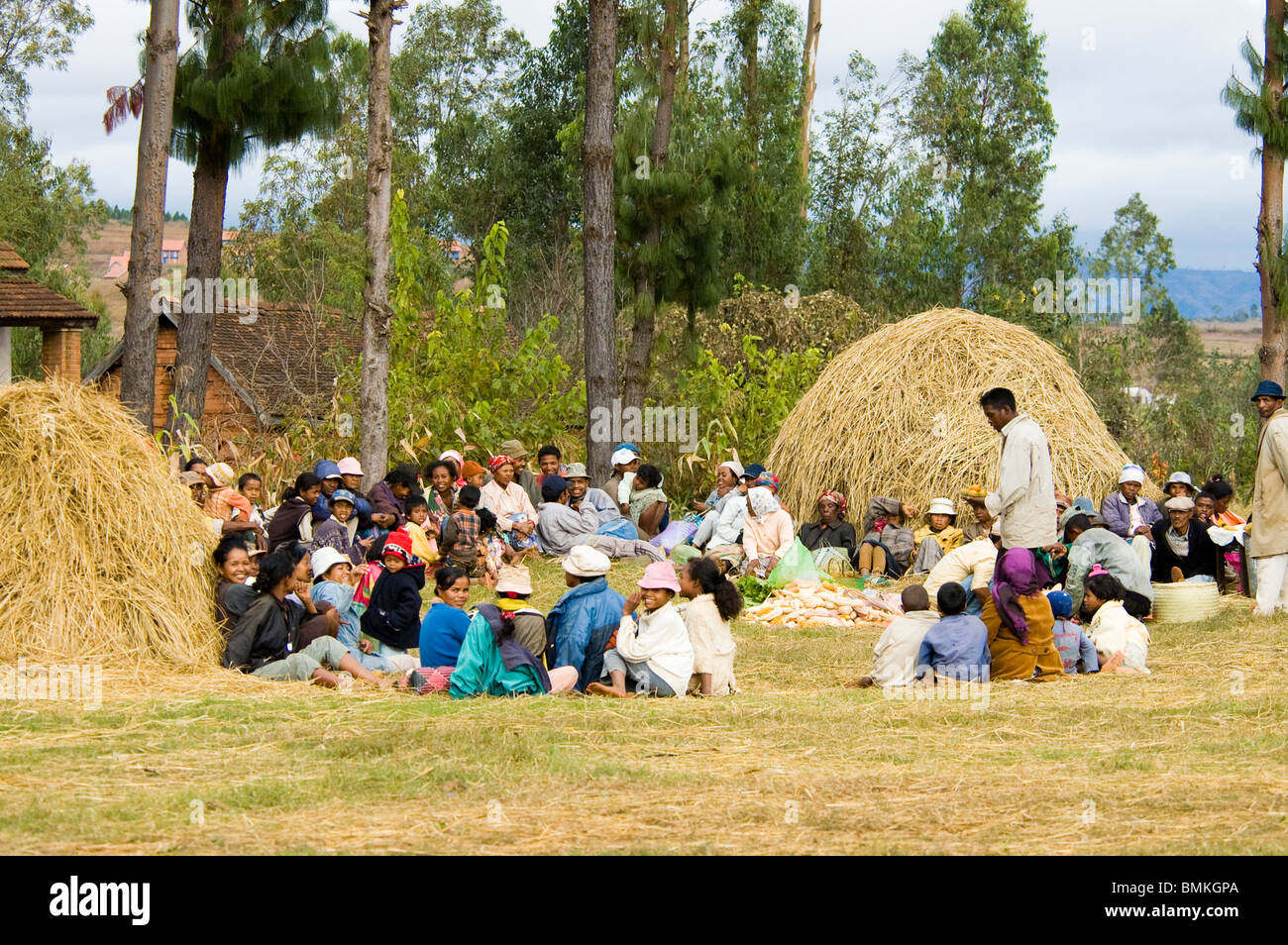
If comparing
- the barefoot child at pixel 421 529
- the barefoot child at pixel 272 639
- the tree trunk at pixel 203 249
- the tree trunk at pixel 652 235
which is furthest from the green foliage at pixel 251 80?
the barefoot child at pixel 272 639

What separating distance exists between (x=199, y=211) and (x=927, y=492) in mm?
9789

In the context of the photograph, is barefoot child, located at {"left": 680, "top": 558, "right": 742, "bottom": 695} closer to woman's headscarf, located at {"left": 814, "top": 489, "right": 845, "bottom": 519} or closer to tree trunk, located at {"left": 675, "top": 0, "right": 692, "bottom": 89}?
woman's headscarf, located at {"left": 814, "top": 489, "right": 845, "bottom": 519}

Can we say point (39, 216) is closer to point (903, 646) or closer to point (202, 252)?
point (202, 252)

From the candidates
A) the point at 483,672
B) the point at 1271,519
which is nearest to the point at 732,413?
the point at 1271,519

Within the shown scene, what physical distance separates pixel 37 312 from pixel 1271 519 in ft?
53.4

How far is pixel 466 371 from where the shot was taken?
19188mm

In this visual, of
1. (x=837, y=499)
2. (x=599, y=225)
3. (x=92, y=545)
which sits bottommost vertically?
(x=92, y=545)

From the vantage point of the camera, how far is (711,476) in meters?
19.8

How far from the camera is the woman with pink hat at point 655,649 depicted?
8.65 m

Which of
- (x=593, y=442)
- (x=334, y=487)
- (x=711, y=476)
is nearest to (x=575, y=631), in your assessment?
(x=334, y=487)

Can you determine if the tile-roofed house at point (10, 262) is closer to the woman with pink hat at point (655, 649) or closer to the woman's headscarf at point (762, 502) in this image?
the woman's headscarf at point (762, 502)

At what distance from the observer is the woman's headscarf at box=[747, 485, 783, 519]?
14398 millimetres

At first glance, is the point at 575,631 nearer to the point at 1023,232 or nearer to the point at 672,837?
the point at 672,837

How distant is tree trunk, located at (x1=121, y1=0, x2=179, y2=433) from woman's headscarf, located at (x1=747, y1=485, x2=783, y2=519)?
246 inches
